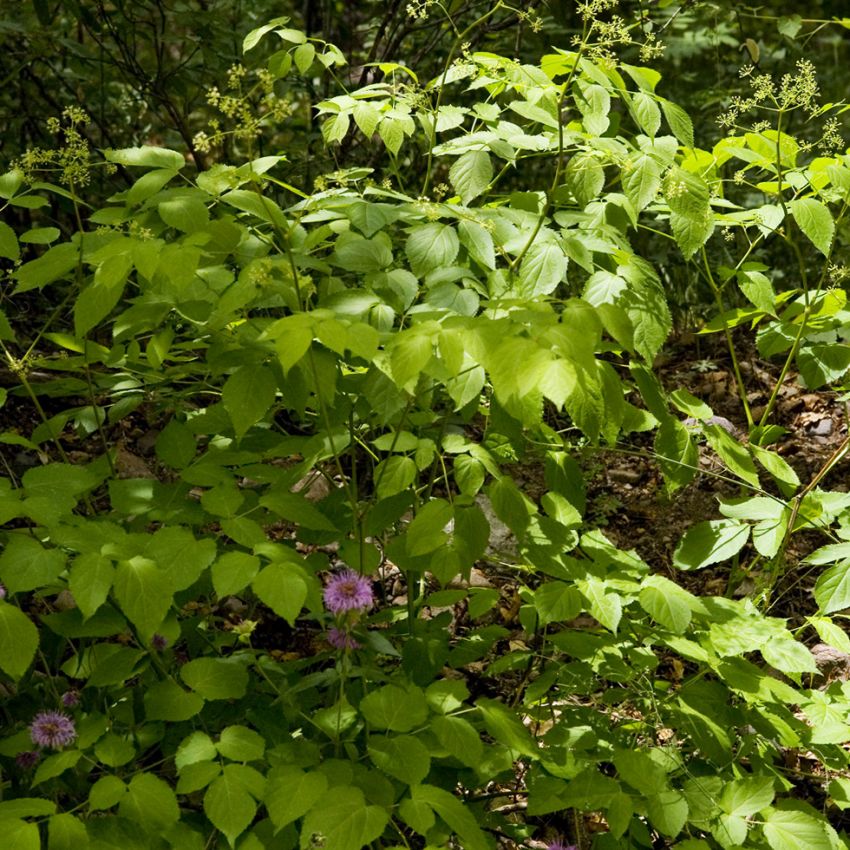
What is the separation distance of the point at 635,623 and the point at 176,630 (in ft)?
2.87

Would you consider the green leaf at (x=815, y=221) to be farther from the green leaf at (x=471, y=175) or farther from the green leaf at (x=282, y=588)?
the green leaf at (x=282, y=588)

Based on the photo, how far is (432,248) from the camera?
5.65ft

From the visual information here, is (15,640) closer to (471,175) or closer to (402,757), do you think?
(402,757)

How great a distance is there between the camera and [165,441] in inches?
70.5

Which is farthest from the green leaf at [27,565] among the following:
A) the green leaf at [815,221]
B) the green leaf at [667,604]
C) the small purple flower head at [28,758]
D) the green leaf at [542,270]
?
the green leaf at [815,221]

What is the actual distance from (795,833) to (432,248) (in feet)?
3.80

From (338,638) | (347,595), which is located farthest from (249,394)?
(338,638)

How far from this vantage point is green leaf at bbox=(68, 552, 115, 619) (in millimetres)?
1409

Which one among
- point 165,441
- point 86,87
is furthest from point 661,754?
point 86,87

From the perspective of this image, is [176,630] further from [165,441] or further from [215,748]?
[165,441]

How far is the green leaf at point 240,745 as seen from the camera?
157 cm

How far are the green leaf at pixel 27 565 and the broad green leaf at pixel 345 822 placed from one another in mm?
500

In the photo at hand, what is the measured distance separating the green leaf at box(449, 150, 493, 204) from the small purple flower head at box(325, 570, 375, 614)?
2.24ft

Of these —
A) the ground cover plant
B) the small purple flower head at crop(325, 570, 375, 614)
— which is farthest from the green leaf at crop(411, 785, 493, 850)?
the small purple flower head at crop(325, 570, 375, 614)
